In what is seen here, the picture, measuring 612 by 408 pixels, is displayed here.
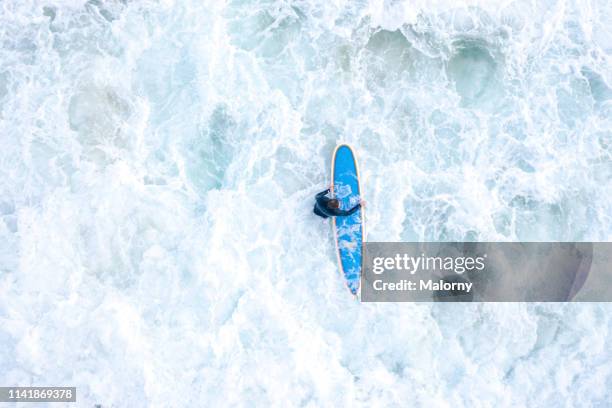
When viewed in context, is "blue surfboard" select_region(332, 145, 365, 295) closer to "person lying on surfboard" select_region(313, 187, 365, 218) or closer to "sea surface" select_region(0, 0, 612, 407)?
"sea surface" select_region(0, 0, 612, 407)

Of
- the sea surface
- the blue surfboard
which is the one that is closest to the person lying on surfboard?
the blue surfboard

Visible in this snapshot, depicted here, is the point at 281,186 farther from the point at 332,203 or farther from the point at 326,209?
the point at 332,203

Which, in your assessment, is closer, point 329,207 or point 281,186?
point 329,207

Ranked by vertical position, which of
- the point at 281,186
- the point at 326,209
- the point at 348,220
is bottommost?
the point at 348,220

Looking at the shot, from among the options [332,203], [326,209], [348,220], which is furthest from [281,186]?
[348,220]

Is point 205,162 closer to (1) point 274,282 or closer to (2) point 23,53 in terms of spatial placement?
(1) point 274,282

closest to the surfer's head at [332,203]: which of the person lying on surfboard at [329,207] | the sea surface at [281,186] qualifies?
the person lying on surfboard at [329,207]
